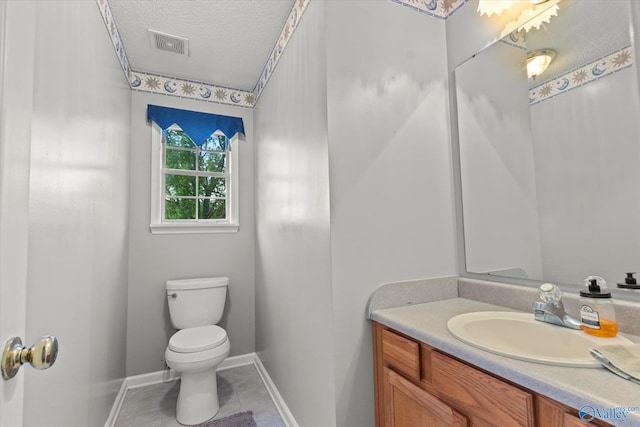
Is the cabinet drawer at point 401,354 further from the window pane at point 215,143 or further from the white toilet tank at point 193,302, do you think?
the window pane at point 215,143

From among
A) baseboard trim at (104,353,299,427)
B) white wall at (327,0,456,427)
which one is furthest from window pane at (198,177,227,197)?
white wall at (327,0,456,427)

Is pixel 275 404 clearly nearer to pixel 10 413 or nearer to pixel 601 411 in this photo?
pixel 10 413

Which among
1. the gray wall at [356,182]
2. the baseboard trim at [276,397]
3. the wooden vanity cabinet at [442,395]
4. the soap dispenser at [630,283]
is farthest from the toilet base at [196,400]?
the soap dispenser at [630,283]

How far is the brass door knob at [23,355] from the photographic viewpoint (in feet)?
1.61

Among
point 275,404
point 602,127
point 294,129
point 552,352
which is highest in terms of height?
point 294,129

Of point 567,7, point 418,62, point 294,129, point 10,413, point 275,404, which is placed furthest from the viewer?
point 275,404

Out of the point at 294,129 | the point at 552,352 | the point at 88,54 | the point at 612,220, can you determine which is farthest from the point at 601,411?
the point at 88,54

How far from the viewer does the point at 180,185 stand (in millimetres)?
2529

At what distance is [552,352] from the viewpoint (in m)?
0.92

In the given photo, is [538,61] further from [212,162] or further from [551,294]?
[212,162]

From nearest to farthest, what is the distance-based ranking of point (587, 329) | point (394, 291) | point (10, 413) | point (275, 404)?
point (10, 413)
point (587, 329)
point (394, 291)
point (275, 404)

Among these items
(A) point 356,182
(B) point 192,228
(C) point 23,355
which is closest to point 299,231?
(A) point 356,182

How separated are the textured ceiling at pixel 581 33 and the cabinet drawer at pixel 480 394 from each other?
116 cm

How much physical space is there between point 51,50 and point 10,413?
112 centimetres
